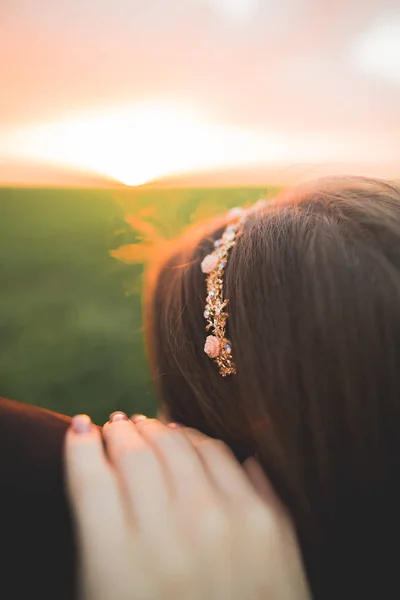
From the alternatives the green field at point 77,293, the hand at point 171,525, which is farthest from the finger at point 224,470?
the green field at point 77,293

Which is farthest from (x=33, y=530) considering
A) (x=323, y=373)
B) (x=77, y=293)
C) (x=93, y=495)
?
(x=77, y=293)

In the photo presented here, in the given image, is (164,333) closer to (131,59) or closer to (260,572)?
(260,572)

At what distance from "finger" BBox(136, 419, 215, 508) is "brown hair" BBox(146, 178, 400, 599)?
0.07 metres

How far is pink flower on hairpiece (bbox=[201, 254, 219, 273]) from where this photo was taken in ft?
1.72

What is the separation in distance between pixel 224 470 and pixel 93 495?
129 millimetres

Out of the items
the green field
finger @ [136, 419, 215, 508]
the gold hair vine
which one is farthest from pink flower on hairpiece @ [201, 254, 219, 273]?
the green field

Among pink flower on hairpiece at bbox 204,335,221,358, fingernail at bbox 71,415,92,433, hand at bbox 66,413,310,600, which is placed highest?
pink flower on hairpiece at bbox 204,335,221,358

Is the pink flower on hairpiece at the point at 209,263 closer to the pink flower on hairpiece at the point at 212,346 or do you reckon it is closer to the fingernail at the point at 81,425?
the pink flower on hairpiece at the point at 212,346

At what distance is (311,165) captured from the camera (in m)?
0.76

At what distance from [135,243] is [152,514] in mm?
628

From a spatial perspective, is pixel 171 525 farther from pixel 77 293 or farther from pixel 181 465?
pixel 77 293

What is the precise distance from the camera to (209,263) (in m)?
0.53

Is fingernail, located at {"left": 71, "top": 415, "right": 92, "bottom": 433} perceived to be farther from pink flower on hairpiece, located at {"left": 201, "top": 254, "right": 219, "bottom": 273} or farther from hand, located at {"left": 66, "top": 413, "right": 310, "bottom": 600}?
pink flower on hairpiece, located at {"left": 201, "top": 254, "right": 219, "bottom": 273}

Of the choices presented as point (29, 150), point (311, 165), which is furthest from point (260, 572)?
point (29, 150)
